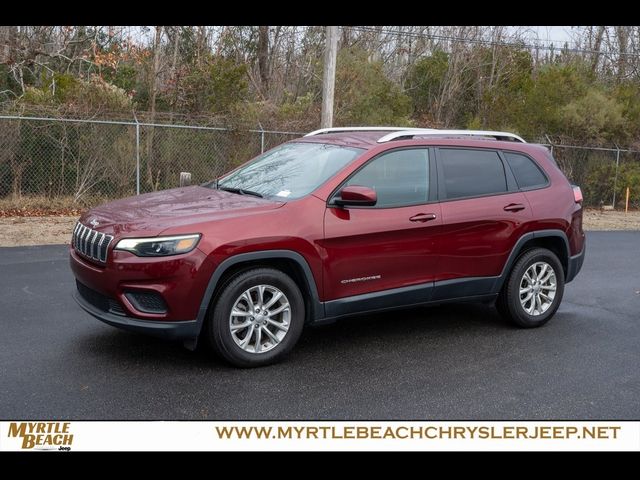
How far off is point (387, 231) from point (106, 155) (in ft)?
35.9

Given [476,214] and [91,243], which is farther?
[476,214]

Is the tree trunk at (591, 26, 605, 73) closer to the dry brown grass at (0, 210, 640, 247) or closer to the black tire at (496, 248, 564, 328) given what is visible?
the dry brown grass at (0, 210, 640, 247)

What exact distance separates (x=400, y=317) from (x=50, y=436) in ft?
12.4

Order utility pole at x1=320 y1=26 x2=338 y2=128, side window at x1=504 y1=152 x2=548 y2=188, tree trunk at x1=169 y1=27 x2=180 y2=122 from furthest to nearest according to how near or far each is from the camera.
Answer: tree trunk at x1=169 y1=27 x2=180 y2=122 < utility pole at x1=320 y1=26 x2=338 y2=128 < side window at x1=504 y1=152 x2=548 y2=188

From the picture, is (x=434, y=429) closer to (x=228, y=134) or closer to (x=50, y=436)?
(x=50, y=436)

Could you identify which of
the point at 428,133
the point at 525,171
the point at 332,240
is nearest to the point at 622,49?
the point at 525,171

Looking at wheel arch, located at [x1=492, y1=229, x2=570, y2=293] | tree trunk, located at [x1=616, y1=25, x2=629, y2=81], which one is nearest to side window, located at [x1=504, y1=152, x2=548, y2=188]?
wheel arch, located at [x1=492, y1=229, x2=570, y2=293]

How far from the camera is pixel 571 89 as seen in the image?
21.2 m

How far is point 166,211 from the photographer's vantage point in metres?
5.29

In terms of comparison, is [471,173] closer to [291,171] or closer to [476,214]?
[476,214]

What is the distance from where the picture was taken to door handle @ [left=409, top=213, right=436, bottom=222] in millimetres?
5887

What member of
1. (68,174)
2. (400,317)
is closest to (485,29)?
(68,174)

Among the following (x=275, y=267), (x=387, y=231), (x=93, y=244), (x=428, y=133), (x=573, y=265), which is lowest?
(x=573, y=265)

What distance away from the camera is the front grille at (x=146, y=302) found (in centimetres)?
496
